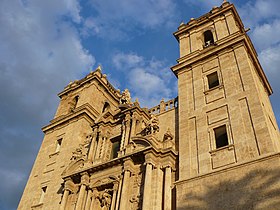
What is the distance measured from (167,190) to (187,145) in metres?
2.29

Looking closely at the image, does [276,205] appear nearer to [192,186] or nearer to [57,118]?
[192,186]

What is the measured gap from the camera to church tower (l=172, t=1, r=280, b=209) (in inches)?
507

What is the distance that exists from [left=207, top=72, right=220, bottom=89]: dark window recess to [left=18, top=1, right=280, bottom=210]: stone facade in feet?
0.19

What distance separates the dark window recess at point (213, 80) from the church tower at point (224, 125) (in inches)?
2.1

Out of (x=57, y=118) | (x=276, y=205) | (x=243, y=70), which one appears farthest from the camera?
(x=57, y=118)

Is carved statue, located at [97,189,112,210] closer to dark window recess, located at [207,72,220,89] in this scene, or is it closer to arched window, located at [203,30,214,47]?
dark window recess, located at [207,72,220,89]

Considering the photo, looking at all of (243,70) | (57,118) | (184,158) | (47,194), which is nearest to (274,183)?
(184,158)

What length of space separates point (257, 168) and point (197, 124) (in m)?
4.33

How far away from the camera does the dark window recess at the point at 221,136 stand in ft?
50.7

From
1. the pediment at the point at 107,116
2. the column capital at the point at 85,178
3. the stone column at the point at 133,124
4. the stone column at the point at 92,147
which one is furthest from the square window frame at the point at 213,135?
the pediment at the point at 107,116

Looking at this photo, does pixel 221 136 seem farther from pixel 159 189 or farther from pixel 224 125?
pixel 159 189

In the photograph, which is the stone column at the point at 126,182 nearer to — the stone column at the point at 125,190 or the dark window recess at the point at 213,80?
the stone column at the point at 125,190

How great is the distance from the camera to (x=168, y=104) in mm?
20297

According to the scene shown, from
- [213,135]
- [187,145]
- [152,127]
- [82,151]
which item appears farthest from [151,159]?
[82,151]
